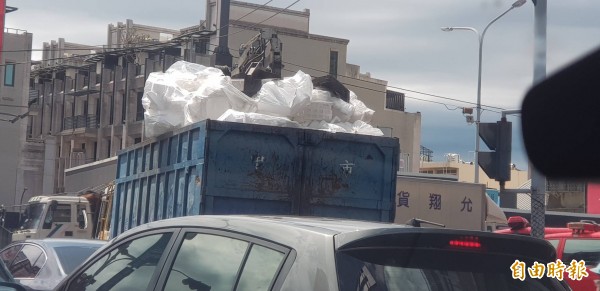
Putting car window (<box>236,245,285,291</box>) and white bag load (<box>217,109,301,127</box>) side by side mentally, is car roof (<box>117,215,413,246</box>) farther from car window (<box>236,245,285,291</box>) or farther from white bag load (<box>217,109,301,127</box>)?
white bag load (<box>217,109,301,127</box>)

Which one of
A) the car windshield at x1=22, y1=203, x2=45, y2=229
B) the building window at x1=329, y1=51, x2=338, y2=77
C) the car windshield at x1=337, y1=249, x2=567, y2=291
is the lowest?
the car windshield at x1=22, y1=203, x2=45, y2=229

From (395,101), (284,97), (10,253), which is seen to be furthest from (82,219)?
(395,101)

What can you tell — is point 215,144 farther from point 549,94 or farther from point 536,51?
point 549,94

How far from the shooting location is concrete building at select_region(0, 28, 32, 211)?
157 feet

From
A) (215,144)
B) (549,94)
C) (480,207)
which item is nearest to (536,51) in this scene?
(215,144)

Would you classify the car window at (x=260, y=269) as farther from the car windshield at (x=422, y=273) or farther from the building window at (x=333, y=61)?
the building window at (x=333, y=61)

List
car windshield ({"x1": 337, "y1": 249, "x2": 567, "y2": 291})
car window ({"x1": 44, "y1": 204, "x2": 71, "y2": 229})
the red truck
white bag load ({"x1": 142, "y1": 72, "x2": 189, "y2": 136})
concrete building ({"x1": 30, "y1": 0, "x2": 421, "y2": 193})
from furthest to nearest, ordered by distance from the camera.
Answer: concrete building ({"x1": 30, "y1": 0, "x2": 421, "y2": 193}) < car window ({"x1": 44, "y1": 204, "x2": 71, "y2": 229}) < white bag load ({"x1": 142, "y1": 72, "x2": 189, "y2": 136}) < the red truck < car windshield ({"x1": 337, "y1": 249, "x2": 567, "y2": 291})

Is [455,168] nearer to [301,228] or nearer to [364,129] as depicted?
[364,129]

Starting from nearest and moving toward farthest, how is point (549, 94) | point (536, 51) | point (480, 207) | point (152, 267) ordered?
point (152, 267) → point (549, 94) → point (536, 51) → point (480, 207)

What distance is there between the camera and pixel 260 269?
416 centimetres

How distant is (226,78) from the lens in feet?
39.8

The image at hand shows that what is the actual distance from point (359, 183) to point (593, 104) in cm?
658

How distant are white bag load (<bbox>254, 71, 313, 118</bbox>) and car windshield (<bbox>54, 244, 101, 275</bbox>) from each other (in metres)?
2.88

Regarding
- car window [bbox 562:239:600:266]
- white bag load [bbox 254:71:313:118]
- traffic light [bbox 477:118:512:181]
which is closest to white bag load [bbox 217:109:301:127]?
white bag load [bbox 254:71:313:118]
